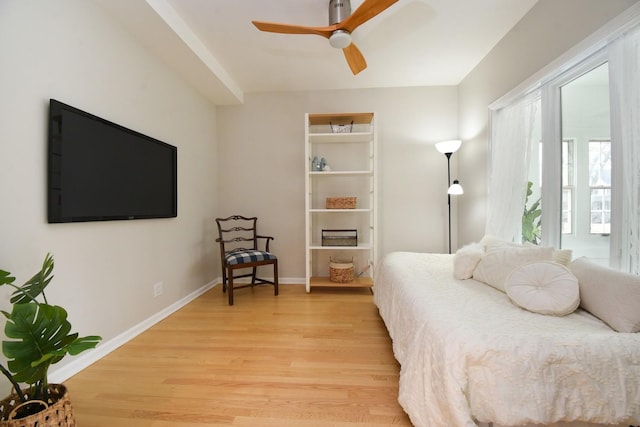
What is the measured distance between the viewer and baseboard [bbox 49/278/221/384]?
1569 millimetres

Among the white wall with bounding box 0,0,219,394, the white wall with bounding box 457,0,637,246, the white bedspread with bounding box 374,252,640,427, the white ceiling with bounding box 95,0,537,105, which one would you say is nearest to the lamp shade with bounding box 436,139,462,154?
the white wall with bounding box 457,0,637,246

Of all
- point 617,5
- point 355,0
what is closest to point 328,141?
point 355,0

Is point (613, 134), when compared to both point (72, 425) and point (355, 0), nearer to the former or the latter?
point (355, 0)

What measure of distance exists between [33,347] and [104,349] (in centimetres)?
106

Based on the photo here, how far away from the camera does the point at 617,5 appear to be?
55.9 inches

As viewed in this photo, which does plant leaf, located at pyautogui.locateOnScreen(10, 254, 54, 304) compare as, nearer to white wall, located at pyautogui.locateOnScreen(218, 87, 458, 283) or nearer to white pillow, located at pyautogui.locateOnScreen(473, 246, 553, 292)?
white pillow, located at pyautogui.locateOnScreen(473, 246, 553, 292)

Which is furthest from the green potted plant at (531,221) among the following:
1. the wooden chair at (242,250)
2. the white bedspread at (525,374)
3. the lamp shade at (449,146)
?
the wooden chair at (242,250)

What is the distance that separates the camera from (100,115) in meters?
1.84

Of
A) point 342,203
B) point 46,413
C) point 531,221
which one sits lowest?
point 46,413

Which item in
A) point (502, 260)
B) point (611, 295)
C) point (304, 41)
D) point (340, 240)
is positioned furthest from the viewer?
point (340, 240)

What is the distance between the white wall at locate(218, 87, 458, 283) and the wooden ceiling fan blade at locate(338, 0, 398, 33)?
67.6 inches

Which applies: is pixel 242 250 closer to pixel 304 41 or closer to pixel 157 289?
pixel 157 289

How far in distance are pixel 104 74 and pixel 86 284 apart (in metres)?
1.44

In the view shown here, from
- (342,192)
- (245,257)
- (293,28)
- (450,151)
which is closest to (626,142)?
(450,151)
